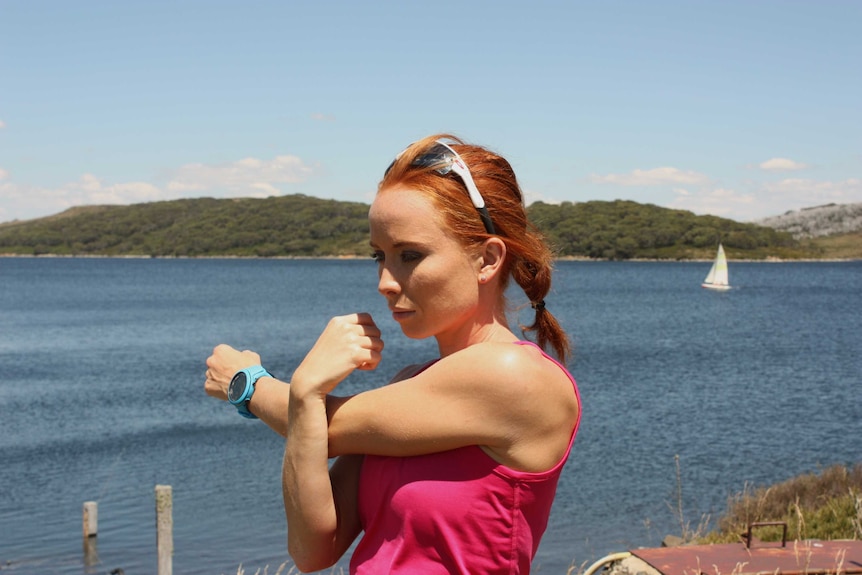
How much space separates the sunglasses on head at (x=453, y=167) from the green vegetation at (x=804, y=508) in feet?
25.9

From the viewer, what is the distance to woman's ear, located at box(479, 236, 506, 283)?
6.21 ft

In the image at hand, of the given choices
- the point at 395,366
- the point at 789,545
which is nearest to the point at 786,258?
the point at 395,366

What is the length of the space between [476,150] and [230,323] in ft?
216

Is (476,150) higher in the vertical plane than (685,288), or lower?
higher

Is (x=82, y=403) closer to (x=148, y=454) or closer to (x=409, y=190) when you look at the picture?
(x=148, y=454)

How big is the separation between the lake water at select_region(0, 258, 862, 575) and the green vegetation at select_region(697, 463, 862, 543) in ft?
10.3

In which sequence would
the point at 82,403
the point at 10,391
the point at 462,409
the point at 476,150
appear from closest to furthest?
the point at 462,409 → the point at 476,150 → the point at 82,403 → the point at 10,391

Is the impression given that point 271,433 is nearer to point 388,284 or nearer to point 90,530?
point 90,530

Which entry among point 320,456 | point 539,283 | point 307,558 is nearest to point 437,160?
point 539,283

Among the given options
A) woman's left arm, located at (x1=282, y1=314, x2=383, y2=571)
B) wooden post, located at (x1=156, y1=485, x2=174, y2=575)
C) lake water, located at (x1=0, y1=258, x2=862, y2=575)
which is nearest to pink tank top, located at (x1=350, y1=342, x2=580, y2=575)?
woman's left arm, located at (x1=282, y1=314, x2=383, y2=571)

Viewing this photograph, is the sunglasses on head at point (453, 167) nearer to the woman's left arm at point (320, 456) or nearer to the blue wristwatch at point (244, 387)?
the woman's left arm at point (320, 456)

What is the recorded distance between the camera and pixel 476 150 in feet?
6.54

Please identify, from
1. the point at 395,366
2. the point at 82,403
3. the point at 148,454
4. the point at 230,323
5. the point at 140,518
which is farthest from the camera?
the point at 230,323

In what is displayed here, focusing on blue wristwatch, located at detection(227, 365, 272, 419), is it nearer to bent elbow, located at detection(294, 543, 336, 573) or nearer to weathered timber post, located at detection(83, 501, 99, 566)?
bent elbow, located at detection(294, 543, 336, 573)
